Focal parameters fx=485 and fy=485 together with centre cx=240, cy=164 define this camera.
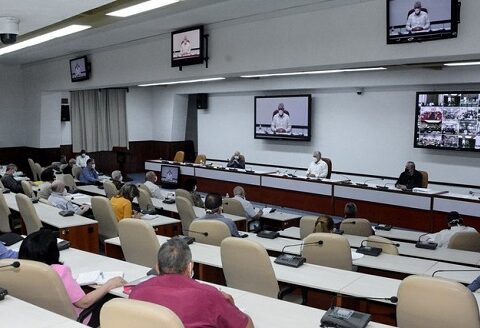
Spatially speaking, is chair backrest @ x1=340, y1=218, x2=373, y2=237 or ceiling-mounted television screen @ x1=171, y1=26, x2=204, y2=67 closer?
chair backrest @ x1=340, y1=218, x2=373, y2=237

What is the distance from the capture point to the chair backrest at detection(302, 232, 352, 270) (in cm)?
400

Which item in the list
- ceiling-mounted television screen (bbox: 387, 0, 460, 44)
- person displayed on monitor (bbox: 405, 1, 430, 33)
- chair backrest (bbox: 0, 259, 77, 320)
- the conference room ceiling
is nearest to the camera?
chair backrest (bbox: 0, 259, 77, 320)

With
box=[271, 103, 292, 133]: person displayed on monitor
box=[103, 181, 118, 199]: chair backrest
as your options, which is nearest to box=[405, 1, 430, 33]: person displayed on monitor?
box=[103, 181, 118, 199]: chair backrest

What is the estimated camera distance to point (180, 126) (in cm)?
1595

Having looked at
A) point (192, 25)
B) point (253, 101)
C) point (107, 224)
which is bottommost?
point (107, 224)

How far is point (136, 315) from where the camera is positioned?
2.06 meters

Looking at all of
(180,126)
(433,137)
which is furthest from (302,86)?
(180,126)

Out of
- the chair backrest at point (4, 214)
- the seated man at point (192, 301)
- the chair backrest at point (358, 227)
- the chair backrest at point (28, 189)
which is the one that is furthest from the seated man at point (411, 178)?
the seated man at point (192, 301)

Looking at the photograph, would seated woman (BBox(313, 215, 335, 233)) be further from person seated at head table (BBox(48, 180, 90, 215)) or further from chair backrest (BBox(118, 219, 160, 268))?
person seated at head table (BBox(48, 180, 90, 215))

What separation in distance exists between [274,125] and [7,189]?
669 cm

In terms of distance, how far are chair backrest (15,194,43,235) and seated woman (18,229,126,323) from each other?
8.76ft

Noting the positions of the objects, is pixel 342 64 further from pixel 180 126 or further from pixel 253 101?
pixel 180 126

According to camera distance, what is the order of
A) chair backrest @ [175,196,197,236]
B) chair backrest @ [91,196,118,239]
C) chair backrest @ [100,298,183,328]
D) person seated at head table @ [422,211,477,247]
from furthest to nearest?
chair backrest @ [175,196,197,236] → chair backrest @ [91,196,118,239] → person seated at head table @ [422,211,477,247] → chair backrest @ [100,298,183,328]

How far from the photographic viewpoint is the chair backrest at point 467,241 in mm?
5133
